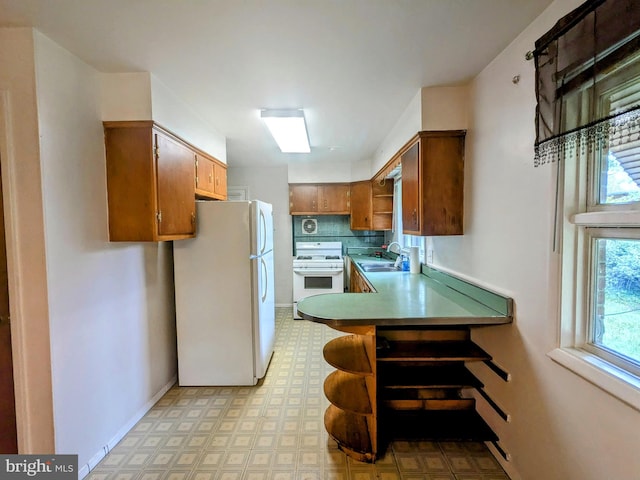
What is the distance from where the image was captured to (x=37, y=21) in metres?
1.35

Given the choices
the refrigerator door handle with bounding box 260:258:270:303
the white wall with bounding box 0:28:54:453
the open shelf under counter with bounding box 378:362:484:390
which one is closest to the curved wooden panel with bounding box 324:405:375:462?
the open shelf under counter with bounding box 378:362:484:390

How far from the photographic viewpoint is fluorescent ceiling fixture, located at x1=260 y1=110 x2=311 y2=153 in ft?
7.83

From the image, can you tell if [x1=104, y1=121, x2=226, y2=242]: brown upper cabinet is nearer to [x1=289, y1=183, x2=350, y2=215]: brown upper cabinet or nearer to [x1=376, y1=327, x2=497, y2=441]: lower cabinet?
[x1=376, y1=327, x2=497, y2=441]: lower cabinet

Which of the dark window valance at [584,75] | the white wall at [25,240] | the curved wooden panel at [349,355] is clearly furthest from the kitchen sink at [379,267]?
the white wall at [25,240]

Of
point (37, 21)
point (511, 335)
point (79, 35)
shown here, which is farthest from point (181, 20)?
point (511, 335)

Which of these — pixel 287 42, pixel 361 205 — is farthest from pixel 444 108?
pixel 361 205

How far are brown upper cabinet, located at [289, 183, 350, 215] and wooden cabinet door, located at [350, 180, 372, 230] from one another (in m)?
A: 0.11

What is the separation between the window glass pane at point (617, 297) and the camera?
1.01m

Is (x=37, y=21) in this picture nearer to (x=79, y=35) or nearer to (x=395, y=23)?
(x=79, y=35)

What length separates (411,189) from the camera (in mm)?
2193

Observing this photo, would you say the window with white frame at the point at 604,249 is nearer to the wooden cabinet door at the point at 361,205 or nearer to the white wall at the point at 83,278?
the white wall at the point at 83,278

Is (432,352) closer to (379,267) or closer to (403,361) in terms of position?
(403,361)

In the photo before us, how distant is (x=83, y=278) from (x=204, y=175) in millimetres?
1352

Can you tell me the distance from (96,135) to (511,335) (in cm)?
273
